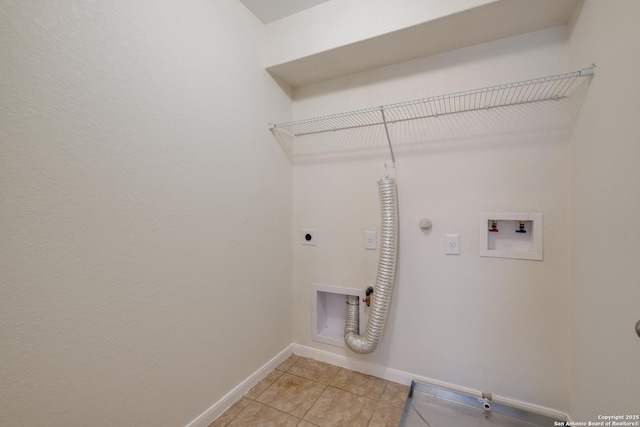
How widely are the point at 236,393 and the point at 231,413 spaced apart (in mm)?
107

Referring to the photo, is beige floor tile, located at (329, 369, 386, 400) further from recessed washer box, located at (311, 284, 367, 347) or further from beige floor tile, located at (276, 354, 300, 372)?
beige floor tile, located at (276, 354, 300, 372)

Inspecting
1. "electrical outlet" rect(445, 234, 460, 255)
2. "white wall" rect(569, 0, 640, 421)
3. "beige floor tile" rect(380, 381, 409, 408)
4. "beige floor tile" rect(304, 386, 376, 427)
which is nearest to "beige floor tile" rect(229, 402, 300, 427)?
"beige floor tile" rect(304, 386, 376, 427)

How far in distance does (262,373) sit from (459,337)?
1.36 m

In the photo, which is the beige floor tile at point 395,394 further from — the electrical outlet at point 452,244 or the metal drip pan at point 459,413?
the electrical outlet at point 452,244

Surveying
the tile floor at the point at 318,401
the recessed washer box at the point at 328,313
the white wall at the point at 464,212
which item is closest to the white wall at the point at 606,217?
the white wall at the point at 464,212

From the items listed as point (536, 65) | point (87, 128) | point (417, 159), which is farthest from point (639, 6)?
point (87, 128)

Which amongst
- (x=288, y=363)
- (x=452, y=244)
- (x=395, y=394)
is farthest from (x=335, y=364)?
(x=452, y=244)

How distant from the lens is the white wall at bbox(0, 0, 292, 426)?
0.82m

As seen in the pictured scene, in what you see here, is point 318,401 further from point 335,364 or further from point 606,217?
point 606,217

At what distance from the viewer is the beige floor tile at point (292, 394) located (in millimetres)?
1571

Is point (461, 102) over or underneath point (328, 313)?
over

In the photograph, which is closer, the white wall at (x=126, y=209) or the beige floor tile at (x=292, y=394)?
the white wall at (x=126, y=209)

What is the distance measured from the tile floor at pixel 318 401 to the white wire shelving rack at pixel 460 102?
175cm

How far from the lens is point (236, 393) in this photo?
63.7 inches
